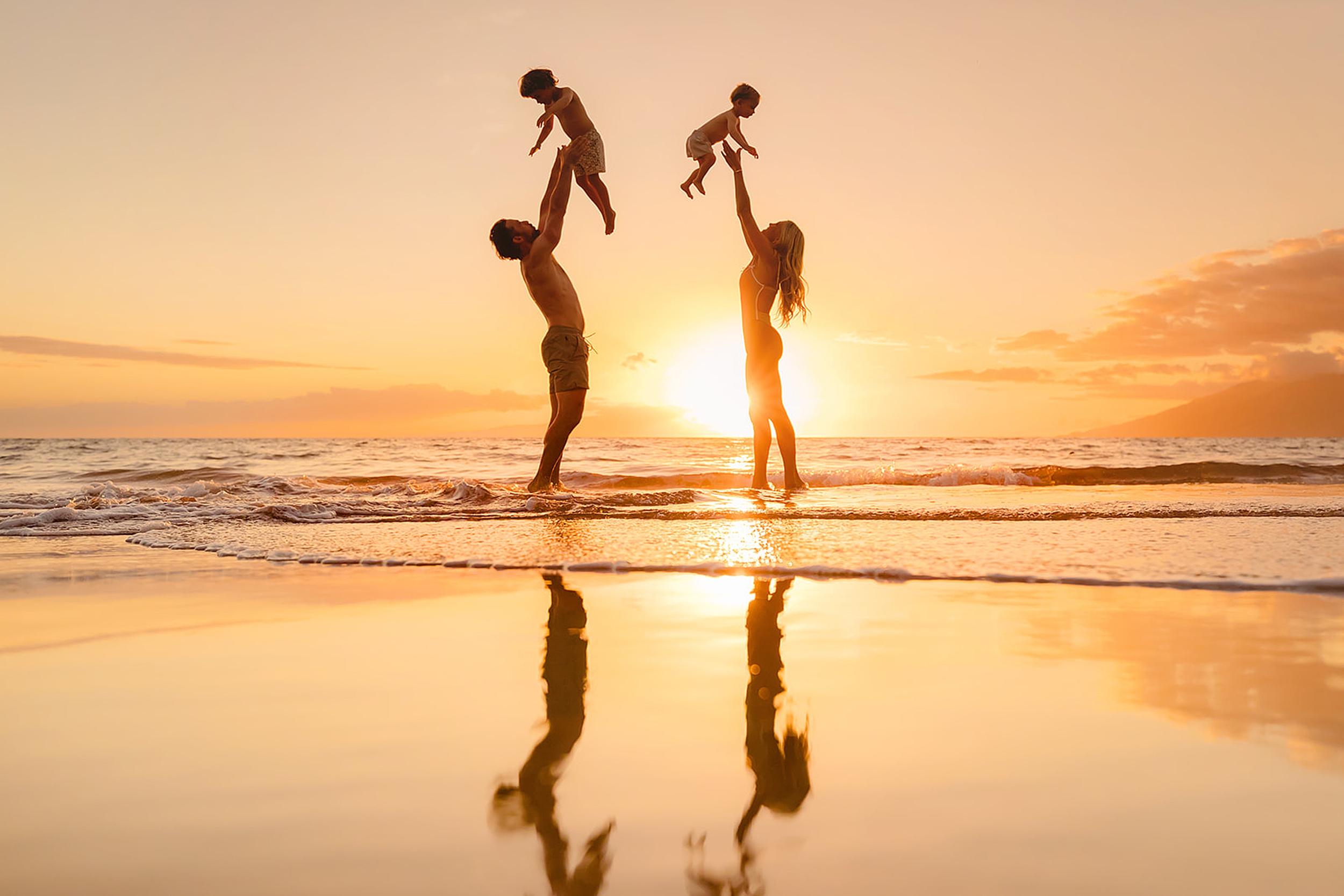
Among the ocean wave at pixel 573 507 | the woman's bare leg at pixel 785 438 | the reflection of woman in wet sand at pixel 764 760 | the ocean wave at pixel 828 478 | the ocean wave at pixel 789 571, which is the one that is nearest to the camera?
the reflection of woman in wet sand at pixel 764 760

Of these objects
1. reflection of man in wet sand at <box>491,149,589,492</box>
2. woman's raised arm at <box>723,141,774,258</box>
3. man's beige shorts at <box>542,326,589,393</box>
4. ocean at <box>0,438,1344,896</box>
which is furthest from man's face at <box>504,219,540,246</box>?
ocean at <box>0,438,1344,896</box>

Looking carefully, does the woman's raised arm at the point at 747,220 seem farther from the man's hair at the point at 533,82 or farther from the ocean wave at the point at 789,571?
the ocean wave at the point at 789,571

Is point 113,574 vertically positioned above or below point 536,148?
below

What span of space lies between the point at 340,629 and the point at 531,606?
634mm

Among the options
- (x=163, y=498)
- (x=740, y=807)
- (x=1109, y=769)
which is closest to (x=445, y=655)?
(x=740, y=807)

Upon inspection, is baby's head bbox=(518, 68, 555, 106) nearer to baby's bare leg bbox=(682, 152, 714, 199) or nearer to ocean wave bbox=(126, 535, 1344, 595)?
baby's bare leg bbox=(682, 152, 714, 199)

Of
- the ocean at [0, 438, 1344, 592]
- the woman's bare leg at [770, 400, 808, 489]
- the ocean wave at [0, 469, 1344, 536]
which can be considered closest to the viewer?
the ocean at [0, 438, 1344, 592]

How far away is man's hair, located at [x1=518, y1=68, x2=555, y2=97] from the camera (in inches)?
289

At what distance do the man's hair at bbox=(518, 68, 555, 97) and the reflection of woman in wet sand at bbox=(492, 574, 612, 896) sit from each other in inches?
243

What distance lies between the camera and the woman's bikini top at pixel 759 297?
7.58 m

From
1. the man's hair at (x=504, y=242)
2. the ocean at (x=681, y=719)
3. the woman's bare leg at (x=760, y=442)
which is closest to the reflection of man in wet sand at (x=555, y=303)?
the man's hair at (x=504, y=242)

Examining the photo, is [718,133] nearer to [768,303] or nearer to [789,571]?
[768,303]

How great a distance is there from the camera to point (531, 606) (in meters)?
2.89

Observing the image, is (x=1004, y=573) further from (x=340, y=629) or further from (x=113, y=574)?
(x=113, y=574)
